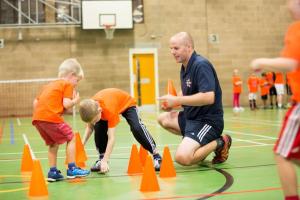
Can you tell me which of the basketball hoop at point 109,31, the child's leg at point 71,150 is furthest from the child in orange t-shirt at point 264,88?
the child's leg at point 71,150

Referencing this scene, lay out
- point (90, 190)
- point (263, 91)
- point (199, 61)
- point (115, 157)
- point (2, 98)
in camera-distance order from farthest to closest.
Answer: point (263, 91)
point (2, 98)
point (115, 157)
point (199, 61)
point (90, 190)

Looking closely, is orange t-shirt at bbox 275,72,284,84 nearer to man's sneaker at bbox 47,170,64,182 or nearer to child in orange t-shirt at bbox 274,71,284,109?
child in orange t-shirt at bbox 274,71,284,109

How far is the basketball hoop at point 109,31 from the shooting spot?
1966 cm

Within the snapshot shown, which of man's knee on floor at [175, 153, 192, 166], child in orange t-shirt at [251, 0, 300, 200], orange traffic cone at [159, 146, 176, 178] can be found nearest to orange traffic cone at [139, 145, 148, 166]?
man's knee on floor at [175, 153, 192, 166]

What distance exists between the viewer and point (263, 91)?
20.7 meters

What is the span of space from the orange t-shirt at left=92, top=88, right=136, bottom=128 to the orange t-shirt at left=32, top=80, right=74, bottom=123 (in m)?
0.51

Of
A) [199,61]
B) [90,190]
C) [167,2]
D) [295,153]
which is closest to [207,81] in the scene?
[199,61]

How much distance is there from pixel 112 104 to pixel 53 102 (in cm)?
76

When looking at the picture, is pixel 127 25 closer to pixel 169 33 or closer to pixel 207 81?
pixel 169 33

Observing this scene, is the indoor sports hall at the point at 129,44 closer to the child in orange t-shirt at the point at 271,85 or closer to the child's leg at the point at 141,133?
the child in orange t-shirt at the point at 271,85

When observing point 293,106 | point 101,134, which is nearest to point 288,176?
point 293,106

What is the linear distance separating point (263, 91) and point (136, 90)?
5615 mm

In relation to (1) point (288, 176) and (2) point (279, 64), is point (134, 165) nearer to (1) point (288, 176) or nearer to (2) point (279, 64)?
(1) point (288, 176)

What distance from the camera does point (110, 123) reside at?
5.31 meters
